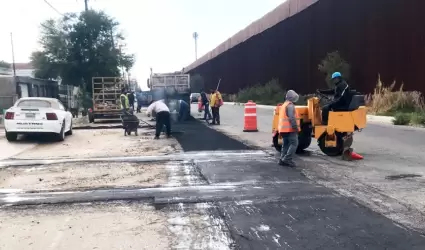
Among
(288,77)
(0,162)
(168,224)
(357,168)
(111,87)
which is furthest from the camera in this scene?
(288,77)

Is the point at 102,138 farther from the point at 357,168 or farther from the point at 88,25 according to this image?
the point at 88,25

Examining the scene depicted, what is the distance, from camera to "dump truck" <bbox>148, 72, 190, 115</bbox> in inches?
998

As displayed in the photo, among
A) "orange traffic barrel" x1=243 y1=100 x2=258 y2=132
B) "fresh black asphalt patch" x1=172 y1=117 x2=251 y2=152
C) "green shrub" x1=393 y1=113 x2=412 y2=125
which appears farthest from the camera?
"green shrub" x1=393 y1=113 x2=412 y2=125

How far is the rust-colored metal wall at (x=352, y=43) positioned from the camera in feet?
72.7

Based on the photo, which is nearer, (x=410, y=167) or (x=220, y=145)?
(x=410, y=167)

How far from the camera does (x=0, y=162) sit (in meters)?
10.4

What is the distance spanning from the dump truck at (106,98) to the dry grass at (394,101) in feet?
44.1

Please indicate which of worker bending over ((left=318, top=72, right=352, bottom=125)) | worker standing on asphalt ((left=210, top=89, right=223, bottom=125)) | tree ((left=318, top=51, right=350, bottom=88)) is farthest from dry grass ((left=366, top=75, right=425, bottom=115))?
worker bending over ((left=318, top=72, right=352, bottom=125))

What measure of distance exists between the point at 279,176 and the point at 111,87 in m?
21.5

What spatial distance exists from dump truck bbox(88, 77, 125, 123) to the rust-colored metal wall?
45.8ft

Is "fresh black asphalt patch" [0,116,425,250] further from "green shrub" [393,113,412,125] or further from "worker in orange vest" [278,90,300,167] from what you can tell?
"green shrub" [393,113,412,125]

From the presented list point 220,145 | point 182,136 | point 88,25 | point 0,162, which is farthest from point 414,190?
point 88,25

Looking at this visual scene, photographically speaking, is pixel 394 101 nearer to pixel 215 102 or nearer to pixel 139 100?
pixel 215 102

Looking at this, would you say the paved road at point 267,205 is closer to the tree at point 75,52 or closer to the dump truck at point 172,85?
the dump truck at point 172,85
